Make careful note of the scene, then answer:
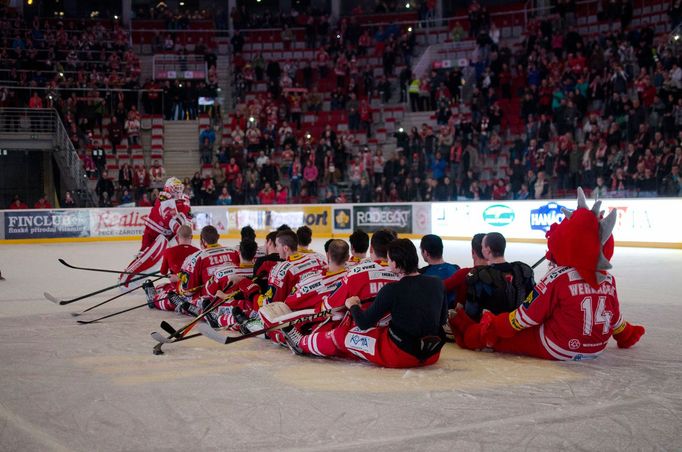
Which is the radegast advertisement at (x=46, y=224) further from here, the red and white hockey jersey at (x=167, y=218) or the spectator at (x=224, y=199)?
the red and white hockey jersey at (x=167, y=218)

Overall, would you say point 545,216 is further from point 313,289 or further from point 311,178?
point 313,289

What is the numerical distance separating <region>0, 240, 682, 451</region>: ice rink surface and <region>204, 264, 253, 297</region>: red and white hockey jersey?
0.84 meters

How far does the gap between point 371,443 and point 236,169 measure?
21.6 metres

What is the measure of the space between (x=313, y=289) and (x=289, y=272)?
464 millimetres

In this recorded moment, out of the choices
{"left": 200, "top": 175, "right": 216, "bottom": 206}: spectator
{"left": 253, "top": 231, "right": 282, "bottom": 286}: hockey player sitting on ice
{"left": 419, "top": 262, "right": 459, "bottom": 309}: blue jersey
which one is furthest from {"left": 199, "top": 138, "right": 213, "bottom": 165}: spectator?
{"left": 419, "top": 262, "right": 459, "bottom": 309}: blue jersey

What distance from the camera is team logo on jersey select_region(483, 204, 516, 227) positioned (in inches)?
810

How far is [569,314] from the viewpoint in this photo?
586 cm

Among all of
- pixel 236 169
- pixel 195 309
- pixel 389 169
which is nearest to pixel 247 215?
pixel 236 169

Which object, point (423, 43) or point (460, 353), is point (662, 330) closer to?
point (460, 353)

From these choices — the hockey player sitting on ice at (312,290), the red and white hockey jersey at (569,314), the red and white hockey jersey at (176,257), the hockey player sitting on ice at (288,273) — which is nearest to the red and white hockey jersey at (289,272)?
the hockey player sitting on ice at (288,273)

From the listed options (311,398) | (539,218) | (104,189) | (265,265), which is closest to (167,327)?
(265,265)

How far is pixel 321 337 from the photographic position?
6.27m

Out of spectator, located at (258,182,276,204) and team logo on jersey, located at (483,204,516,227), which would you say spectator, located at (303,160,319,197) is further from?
team logo on jersey, located at (483,204,516,227)

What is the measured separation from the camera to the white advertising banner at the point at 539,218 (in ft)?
56.4
